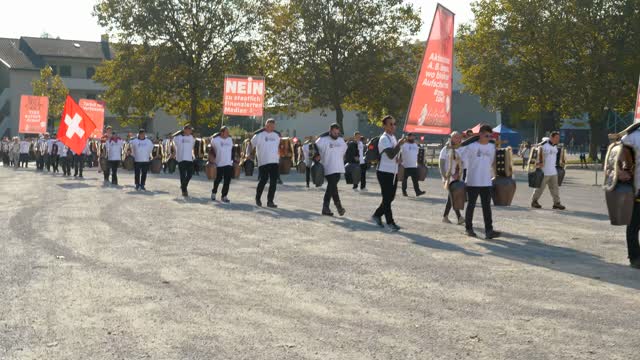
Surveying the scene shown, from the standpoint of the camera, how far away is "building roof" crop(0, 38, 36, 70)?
274 feet

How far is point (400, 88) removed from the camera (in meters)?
51.2

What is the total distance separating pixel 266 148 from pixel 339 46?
3362 cm

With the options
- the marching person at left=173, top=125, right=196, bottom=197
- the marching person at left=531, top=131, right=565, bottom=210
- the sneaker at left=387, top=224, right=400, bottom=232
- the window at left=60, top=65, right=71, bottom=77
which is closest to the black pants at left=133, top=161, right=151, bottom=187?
the marching person at left=173, top=125, right=196, bottom=197

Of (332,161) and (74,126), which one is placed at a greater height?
(74,126)

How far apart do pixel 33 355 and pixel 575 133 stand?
275ft

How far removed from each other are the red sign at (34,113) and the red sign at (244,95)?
15.5 metres

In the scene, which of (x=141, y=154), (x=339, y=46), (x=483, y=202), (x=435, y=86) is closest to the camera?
(x=483, y=202)

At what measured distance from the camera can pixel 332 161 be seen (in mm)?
15703

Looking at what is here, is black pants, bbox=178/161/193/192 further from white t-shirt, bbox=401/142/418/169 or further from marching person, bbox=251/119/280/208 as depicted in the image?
white t-shirt, bbox=401/142/418/169

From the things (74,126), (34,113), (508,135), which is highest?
(508,135)

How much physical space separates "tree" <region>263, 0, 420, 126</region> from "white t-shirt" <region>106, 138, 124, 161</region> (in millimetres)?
24712

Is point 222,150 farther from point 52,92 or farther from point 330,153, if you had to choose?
point 52,92

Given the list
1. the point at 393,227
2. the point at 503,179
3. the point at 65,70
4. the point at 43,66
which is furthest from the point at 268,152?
the point at 65,70

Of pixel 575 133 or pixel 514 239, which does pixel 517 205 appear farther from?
pixel 575 133
